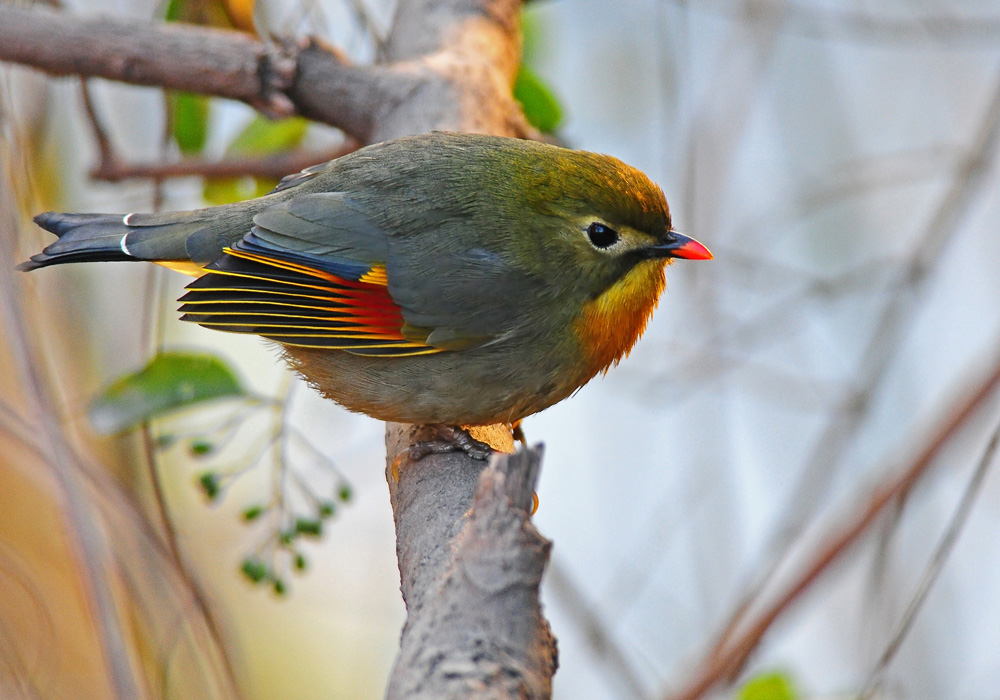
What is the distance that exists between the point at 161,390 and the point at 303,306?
2.31ft

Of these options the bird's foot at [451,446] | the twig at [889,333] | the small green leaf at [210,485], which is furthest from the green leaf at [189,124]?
the twig at [889,333]

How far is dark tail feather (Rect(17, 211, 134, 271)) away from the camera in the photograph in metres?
2.82

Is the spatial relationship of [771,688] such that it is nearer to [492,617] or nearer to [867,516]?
[867,516]

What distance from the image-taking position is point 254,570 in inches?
123

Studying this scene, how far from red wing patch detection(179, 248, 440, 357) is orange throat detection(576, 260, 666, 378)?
18.6 inches

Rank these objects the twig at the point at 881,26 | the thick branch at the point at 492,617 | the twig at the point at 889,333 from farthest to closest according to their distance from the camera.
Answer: the twig at the point at 881,26 → the twig at the point at 889,333 → the thick branch at the point at 492,617

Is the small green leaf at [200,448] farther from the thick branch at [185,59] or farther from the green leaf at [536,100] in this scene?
the green leaf at [536,100]

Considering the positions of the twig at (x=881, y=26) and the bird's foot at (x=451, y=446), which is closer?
the bird's foot at (x=451, y=446)

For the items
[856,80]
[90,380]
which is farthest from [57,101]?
[856,80]

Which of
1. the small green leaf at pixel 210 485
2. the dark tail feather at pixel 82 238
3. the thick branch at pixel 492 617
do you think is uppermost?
the dark tail feather at pixel 82 238

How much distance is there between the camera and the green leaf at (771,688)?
9.48 ft

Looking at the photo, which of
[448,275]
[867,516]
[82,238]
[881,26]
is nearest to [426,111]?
[448,275]

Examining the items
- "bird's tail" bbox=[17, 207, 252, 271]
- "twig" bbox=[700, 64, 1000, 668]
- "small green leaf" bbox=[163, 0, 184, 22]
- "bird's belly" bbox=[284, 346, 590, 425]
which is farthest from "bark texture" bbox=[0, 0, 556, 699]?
"twig" bbox=[700, 64, 1000, 668]

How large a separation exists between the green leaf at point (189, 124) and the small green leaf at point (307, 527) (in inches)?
69.9
